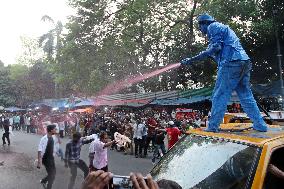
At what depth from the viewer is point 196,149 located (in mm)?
3959

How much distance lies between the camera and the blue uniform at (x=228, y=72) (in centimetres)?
469

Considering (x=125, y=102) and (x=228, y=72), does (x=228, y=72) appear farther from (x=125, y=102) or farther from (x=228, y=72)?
(x=125, y=102)

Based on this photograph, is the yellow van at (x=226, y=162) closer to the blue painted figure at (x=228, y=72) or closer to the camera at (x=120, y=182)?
the blue painted figure at (x=228, y=72)

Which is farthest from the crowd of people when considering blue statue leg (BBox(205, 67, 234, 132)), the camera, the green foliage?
the green foliage

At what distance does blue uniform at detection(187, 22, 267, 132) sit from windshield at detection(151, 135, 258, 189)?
705mm

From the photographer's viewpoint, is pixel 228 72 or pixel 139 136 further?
pixel 139 136

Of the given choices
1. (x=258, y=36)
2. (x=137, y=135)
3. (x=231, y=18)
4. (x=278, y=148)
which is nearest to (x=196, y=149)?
(x=278, y=148)

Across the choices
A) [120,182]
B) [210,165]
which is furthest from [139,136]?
[120,182]

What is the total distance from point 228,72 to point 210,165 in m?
1.48

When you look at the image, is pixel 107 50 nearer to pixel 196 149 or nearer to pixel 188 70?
pixel 188 70

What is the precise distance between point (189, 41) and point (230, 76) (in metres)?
21.6

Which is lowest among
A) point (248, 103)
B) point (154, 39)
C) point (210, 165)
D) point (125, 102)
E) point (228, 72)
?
point (210, 165)

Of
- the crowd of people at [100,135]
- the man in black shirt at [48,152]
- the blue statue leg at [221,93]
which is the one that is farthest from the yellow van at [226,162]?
the man in black shirt at [48,152]

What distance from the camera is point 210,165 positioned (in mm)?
3656
